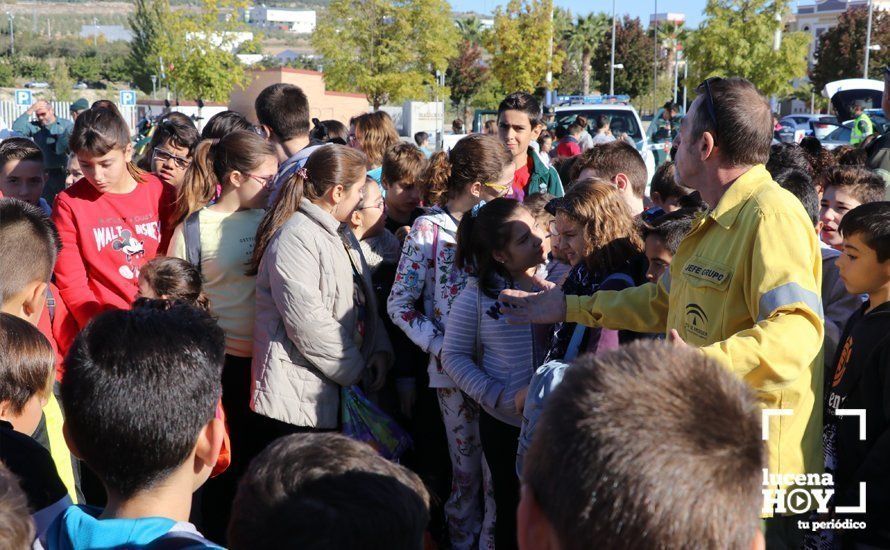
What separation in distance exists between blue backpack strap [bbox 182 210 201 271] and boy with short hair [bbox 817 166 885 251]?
3500mm

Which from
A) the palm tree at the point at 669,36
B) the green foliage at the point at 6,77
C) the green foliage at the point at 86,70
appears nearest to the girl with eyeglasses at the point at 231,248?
the palm tree at the point at 669,36

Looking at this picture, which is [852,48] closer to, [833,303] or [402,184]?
[402,184]

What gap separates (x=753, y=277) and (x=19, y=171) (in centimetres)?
453

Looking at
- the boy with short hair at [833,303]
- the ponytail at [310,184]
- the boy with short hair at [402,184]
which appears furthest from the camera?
the boy with short hair at [402,184]

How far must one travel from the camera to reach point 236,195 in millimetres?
4562

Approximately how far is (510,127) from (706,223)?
366cm

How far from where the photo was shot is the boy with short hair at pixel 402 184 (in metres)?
5.55

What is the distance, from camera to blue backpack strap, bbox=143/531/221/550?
186cm

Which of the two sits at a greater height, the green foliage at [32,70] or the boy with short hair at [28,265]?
the green foliage at [32,70]

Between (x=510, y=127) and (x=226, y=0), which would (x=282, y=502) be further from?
(x=226, y=0)

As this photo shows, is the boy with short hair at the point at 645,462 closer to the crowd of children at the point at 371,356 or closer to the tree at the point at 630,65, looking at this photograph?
the crowd of children at the point at 371,356

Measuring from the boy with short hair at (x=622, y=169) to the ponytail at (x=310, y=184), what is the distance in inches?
62.8

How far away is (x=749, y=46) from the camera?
36.2 meters

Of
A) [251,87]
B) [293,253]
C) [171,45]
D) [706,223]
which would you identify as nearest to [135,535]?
[706,223]
